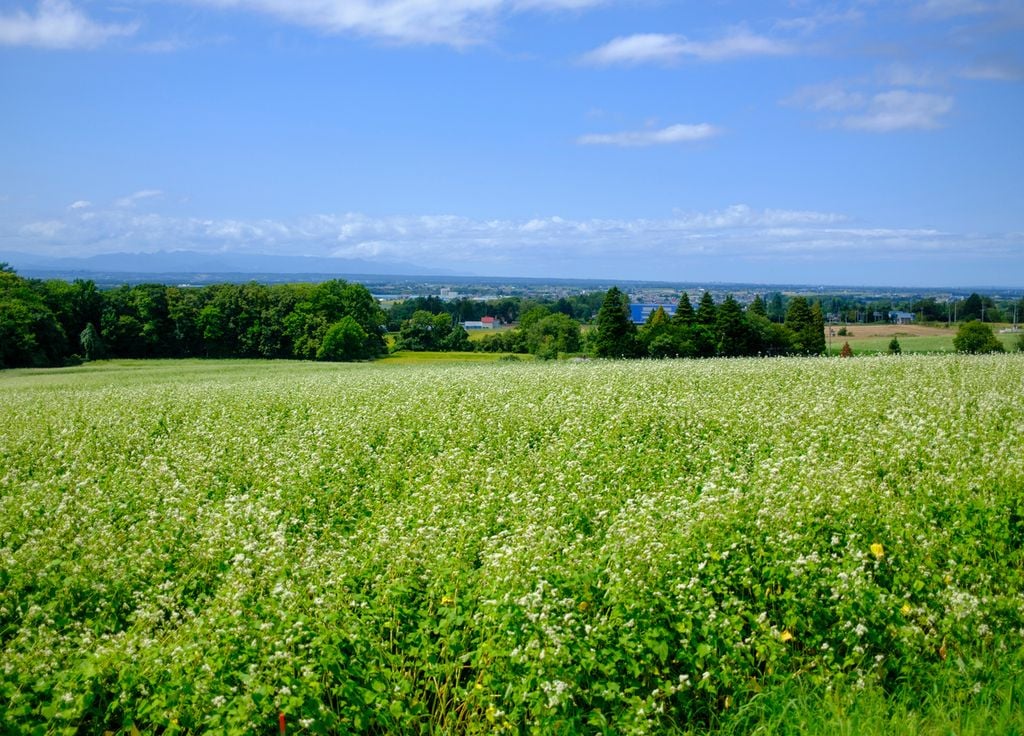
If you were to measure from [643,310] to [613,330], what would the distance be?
24.6 m

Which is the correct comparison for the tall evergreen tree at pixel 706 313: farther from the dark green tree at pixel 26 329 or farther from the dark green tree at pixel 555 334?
the dark green tree at pixel 26 329

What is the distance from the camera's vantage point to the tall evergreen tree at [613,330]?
2665 inches

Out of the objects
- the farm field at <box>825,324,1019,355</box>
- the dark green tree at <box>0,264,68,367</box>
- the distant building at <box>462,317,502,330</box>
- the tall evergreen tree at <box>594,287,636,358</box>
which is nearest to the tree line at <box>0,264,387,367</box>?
the dark green tree at <box>0,264,68,367</box>

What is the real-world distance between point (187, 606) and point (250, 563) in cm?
80

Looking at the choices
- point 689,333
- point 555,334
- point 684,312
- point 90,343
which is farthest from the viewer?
point 555,334

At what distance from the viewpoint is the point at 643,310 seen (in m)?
91.4

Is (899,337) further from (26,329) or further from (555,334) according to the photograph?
(26,329)

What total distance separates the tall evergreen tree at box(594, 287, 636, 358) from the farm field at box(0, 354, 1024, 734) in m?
56.9

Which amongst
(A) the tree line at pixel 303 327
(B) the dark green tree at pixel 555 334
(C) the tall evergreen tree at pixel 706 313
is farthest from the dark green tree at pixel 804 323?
(B) the dark green tree at pixel 555 334

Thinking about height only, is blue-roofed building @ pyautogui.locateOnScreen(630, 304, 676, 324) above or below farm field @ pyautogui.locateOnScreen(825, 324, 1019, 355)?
above

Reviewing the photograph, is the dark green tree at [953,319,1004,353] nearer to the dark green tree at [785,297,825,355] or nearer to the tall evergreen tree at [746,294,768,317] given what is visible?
the dark green tree at [785,297,825,355]

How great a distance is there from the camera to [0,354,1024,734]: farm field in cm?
525

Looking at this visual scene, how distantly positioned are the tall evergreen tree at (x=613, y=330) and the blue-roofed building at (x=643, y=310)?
13.4 metres

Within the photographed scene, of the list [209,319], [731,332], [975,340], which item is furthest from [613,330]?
[209,319]
